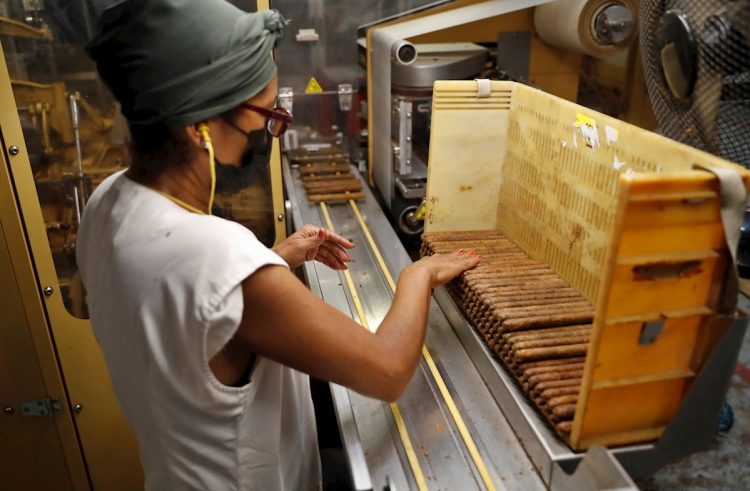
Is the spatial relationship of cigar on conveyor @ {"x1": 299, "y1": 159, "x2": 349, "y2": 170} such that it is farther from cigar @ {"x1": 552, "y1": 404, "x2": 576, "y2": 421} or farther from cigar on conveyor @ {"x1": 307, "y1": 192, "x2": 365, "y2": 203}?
cigar @ {"x1": 552, "y1": 404, "x2": 576, "y2": 421}

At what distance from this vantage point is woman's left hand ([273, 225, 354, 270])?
145cm

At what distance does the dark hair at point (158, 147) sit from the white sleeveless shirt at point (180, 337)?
0.12 feet

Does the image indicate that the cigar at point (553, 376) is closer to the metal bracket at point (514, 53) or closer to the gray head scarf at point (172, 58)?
the gray head scarf at point (172, 58)

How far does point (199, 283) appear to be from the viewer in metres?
0.82

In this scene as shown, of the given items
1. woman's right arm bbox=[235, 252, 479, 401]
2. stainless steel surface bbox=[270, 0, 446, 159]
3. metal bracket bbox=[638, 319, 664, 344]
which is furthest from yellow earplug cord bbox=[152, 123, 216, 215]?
stainless steel surface bbox=[270, 0, 446, 159]

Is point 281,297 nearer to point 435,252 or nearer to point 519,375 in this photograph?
point 519,375

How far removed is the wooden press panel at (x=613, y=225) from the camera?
2.65 ft

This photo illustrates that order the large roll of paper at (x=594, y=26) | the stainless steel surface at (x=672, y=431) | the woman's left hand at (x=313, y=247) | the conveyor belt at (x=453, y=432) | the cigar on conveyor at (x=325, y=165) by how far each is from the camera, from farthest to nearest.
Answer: the cigar on conveyor at (x=325, y=165) → the large roll of paper at (x=594, y=26) → the woman's left hand at (x=313, y=247) → the conveyor belt at (x=453, y=432) → the stainless steel surface at (x=672, y=431)

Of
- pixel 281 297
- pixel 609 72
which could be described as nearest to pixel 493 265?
pixel 281 297

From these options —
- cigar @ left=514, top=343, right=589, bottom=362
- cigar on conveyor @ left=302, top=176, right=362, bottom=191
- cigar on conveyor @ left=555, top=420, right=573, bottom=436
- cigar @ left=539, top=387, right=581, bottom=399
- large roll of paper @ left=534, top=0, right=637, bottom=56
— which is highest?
large roll of paper @ left=534, top=0, right=637, bottom=56

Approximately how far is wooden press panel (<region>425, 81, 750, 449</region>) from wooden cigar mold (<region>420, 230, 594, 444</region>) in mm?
43

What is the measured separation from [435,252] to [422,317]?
47 cm

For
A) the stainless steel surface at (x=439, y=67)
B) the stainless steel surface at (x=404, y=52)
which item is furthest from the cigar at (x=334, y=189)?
the stainless steel surface at (x=404, y=52)

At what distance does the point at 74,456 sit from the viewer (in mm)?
2301
